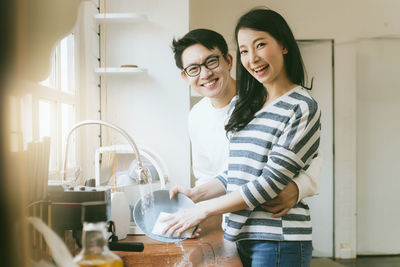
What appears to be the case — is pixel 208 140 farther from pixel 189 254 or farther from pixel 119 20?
pixel 119 20

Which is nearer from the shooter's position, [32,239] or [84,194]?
[32,239]

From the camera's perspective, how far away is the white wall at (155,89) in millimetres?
2170

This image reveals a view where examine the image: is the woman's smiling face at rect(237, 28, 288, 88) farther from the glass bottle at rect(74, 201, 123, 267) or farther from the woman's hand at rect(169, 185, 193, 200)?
the glass bottle at rect(74, 201, 123, 267)

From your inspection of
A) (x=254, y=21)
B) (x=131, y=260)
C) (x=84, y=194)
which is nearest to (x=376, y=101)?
(x=254, y=21)

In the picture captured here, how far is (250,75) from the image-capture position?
3.80 ft

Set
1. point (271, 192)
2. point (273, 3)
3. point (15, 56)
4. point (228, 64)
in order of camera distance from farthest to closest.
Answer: point (273, 3) → point (228, 64) → point (271, 192) → point (15, 56)

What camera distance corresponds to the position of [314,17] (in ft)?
11.9

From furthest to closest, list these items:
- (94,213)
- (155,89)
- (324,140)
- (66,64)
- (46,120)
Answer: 1. (324,140)
2. (155,89)
3. (66,64)
4. (46,120)
5. (94,213)

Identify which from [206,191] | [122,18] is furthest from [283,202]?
[122,18]

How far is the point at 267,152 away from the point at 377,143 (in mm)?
3174

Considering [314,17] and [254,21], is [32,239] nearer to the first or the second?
[254,21]

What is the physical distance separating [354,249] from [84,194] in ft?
12.4

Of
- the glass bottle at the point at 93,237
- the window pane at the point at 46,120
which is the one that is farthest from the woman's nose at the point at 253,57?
the glass bottle at the point at 93,237

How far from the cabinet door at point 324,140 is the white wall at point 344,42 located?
2.3 inches
